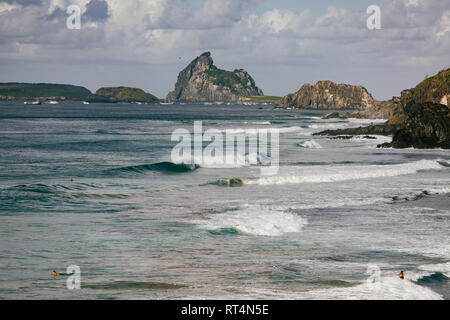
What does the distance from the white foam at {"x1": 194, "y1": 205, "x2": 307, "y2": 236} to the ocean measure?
76mm

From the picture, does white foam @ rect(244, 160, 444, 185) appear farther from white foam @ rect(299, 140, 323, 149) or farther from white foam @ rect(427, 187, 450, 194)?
white foam @ rect(299, 140, 323, 149)

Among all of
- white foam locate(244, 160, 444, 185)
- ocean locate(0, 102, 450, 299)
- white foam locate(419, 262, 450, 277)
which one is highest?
white foam locate(244, 160, 444, 185)

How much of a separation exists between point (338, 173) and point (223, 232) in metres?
17.9

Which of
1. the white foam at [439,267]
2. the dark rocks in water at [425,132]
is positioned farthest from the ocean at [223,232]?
the dark rocks in water at [425,132]

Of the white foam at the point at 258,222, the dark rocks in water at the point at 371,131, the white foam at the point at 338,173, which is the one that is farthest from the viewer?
the dark rocks in water at the point at 371,131

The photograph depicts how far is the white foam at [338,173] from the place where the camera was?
1294 inches

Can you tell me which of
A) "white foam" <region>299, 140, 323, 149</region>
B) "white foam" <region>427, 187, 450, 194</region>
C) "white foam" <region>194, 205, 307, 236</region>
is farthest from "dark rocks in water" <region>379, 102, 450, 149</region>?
"white foam" <region>194, 205, 307, 236</region>

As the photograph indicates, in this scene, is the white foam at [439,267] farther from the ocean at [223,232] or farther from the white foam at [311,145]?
the white foam at [311,145]

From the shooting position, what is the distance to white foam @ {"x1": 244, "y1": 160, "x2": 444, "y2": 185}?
→ 3288 centimetres

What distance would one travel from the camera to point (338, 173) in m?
35.6

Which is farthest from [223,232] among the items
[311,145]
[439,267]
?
[311,145]

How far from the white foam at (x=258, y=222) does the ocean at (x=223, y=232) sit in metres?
0.08
